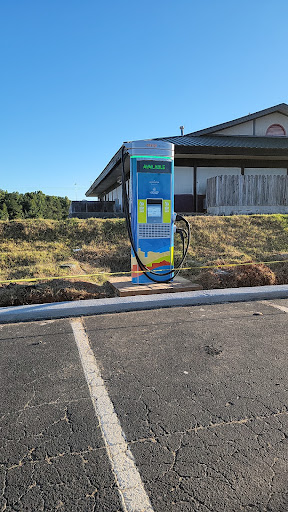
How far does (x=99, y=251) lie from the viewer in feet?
30.5

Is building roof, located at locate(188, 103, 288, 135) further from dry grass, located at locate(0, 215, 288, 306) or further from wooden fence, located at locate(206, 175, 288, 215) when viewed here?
dry grass, located at locate(0, 215, 288, 306)

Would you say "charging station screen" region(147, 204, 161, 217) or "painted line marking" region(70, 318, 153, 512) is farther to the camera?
"charging station screen" region(147, 204, 161, 217)

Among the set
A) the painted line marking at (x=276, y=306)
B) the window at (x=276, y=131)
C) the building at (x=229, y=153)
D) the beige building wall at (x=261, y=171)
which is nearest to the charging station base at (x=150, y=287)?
the painted line marking at (x=276, y=306)

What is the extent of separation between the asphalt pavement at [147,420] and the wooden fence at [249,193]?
1202 centimetres

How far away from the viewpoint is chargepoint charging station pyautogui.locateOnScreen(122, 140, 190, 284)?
6523 mm

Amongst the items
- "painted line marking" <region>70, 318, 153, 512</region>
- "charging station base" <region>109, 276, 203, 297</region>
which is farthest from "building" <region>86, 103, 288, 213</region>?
"painted line marking" <region>70, 318, 153, 512</region>

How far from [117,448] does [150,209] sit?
5020 millimetres

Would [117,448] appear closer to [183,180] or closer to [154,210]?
[154,210]

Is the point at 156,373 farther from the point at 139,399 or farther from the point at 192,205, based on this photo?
the point at 192,205

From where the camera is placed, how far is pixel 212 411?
2596mm

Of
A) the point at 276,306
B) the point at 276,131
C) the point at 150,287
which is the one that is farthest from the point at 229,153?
the point at 276,306

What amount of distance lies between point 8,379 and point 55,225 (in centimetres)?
805

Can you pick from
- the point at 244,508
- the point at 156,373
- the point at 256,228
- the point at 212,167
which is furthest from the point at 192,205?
the point at 244,508

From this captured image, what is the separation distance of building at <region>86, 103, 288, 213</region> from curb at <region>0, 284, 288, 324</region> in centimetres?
1132
